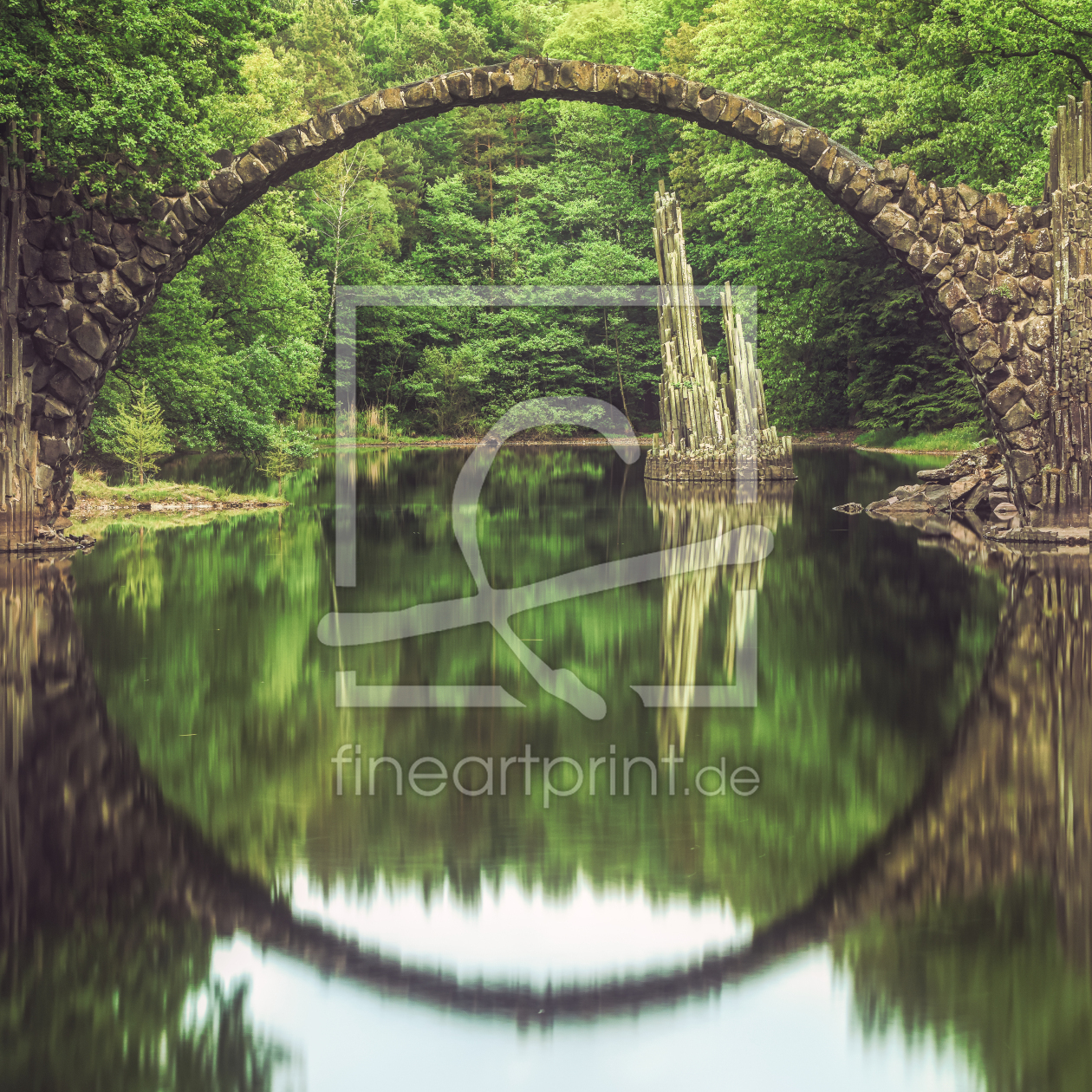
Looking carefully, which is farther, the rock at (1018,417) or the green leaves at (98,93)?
the rock at (1018,417)

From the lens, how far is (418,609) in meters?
9.89

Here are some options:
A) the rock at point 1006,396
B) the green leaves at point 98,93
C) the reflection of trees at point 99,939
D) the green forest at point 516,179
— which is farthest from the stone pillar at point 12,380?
the rock at point 1006,396

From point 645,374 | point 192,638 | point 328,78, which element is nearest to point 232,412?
point 192,638

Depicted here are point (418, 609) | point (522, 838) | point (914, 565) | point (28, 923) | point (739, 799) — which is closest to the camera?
point (28, 923)

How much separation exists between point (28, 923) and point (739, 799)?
2.42m

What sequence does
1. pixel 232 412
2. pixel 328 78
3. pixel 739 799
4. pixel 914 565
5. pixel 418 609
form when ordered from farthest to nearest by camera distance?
pixel 328 78 < pixel 232 412 < pixel 914 565 < pixel 418 609 < pixel 739 799

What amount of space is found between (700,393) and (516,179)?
107 ft

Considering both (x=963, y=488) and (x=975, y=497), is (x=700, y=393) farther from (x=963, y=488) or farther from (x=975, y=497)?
(x=975, y=497)

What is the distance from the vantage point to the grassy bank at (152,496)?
59.0 feet

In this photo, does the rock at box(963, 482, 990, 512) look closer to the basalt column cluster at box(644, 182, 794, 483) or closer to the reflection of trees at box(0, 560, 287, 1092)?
the basalt column cluster at box(644, 182, 794, 483)

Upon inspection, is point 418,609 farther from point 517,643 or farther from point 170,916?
point 170,916

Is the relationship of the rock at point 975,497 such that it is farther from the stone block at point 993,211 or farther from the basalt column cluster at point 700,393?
the basalt column cluster at point 700,393

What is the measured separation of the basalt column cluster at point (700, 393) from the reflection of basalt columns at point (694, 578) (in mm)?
852

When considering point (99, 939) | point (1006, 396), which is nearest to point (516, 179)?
point (1006, 396)
